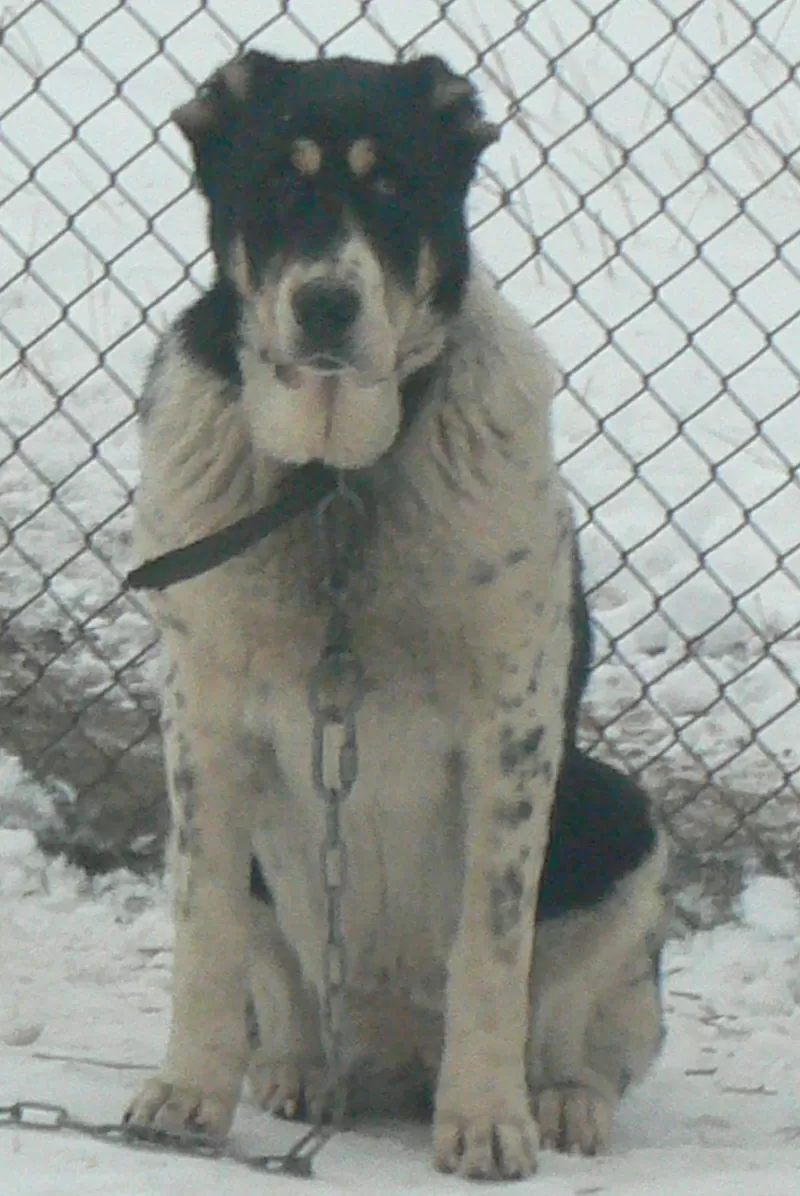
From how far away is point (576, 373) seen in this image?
627cm

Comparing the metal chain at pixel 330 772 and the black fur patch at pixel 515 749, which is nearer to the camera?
the metal chain at pixel 330 772

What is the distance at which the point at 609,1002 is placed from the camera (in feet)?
12.3

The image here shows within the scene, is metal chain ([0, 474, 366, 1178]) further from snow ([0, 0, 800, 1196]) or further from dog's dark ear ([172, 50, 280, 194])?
dog's dark ear ([172, 50, 280, 194])

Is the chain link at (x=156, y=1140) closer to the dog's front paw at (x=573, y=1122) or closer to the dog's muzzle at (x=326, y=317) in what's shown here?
the dog's front paw at (x=573, y=1122)

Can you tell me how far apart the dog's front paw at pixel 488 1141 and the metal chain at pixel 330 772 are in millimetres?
169

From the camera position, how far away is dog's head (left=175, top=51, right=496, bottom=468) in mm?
3070

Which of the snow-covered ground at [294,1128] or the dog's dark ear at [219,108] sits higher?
the dog's dark ear at [219,108]

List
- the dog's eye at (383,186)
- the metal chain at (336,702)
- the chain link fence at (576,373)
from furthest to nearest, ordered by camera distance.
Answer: the chain link fence at (576,373) → the metal chain at (336,702) → the dog's eye at (383,186)

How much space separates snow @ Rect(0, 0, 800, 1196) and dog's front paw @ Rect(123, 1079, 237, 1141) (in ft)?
0.26

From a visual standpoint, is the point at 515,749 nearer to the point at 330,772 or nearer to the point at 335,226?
the point at 330,772

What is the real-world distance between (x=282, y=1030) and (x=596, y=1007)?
1.54ft

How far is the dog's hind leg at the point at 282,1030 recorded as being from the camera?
3.65 meters

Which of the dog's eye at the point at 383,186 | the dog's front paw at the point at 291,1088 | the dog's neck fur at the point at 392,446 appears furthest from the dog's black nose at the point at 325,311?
the dog's front paw at the point at 291,1088

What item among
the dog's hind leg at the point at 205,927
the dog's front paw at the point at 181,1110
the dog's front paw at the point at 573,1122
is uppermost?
the dog's hind leg at the point at 205,927
